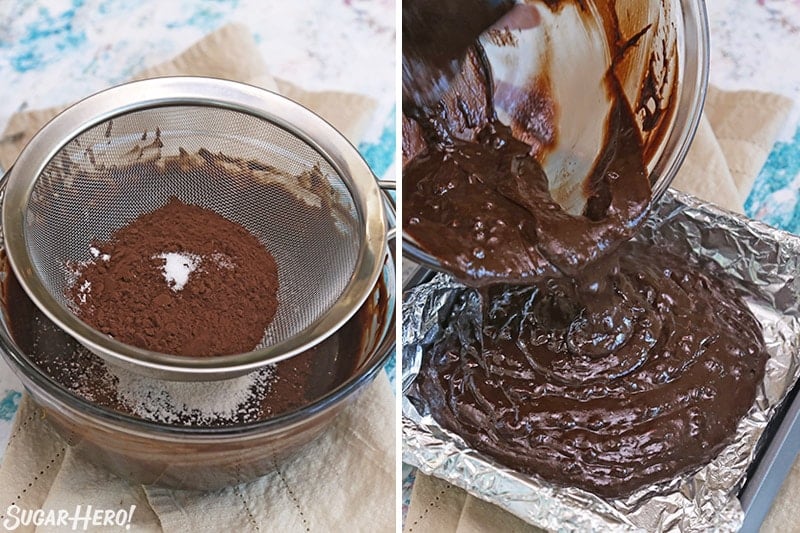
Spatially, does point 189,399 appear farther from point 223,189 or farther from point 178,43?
point 178,43

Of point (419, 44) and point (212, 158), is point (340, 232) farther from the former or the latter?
point (419, 44)

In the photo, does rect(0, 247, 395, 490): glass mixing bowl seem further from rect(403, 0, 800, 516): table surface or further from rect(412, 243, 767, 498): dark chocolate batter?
rect(403, 0, 800, 516): table surface

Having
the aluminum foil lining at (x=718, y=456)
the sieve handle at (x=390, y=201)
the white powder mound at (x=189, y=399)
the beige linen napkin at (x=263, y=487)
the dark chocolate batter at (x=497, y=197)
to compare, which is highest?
the dark chocolate batter at (x=497, y=197)

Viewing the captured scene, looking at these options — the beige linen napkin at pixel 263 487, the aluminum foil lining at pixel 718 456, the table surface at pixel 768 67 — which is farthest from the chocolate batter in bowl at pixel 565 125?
the table surface at pixel 768 67

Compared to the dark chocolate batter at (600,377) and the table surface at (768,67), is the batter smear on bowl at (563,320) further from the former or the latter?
the table surface at (768,67)

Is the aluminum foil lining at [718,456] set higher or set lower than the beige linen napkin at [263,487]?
higher

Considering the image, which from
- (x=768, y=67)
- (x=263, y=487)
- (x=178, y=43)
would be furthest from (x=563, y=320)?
(x=178, y=43)

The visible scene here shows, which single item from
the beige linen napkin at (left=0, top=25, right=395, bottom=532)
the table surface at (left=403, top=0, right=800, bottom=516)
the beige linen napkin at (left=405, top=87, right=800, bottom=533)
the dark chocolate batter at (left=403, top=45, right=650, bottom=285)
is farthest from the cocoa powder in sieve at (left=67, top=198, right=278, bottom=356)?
the table surface at (left=403, top=0, right=800, bottom=516)
